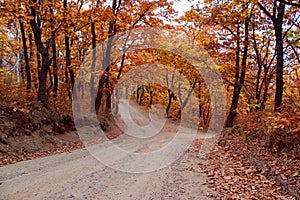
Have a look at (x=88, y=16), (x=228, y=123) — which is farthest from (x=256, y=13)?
(x=88, y=16)

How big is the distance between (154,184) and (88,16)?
10580 millimetres

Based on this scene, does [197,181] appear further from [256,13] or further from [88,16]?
[256,13]

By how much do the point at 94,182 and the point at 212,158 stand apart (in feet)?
15.2

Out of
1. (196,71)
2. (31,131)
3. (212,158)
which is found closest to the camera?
(212,158)

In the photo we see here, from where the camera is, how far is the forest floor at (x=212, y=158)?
198 inches

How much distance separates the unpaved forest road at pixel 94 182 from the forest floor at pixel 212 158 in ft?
0.23

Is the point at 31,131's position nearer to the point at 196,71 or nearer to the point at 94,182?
the point at 94,182

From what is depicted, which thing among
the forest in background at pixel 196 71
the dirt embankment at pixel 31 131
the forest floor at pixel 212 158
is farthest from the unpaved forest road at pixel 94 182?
the dirt embankment at pixel 31 131

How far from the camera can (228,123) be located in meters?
16.5

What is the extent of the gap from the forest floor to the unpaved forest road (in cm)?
7

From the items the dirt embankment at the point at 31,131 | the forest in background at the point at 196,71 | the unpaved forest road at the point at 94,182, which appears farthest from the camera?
the dirt embankment at the point at 31,131

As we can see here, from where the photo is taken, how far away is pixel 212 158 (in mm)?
8484

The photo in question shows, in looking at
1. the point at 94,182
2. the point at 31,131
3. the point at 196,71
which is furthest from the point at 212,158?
the point at 196,71

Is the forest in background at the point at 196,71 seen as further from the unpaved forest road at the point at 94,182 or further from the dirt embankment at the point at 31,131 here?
the unpaved forest road at the point at 94,182
